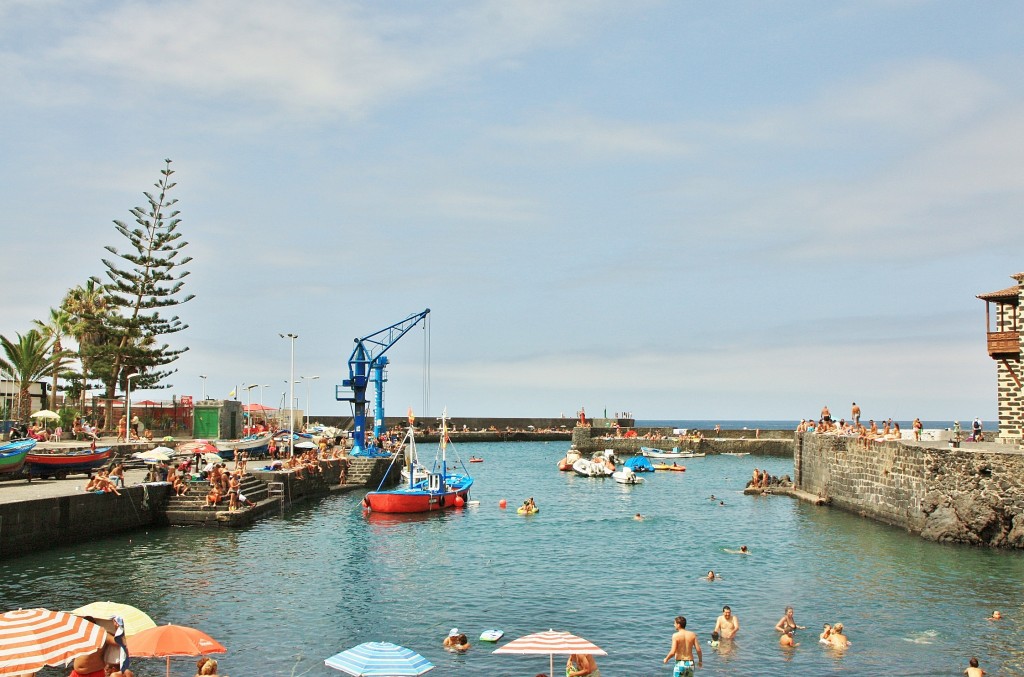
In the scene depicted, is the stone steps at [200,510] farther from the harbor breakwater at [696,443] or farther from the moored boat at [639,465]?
the harbor breakwater at [696,443]

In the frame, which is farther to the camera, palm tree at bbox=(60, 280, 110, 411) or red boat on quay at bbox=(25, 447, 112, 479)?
palm tree at bbox=(60, 280, 110, 411)

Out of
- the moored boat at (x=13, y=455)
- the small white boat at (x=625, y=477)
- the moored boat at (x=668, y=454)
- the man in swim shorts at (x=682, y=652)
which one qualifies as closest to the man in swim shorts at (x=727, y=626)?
the man in swim shorts at (x=682, y=652)

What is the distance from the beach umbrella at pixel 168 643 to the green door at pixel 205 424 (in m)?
55.8

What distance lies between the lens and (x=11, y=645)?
1177 centimetres

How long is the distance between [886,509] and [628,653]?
74.4 ft

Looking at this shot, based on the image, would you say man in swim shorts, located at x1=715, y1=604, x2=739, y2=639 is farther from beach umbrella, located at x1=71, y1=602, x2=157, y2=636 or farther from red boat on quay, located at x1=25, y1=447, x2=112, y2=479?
red boat on quay, located at x1=25, y1=447, x2=112, y2=479

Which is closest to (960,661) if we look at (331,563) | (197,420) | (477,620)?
(477,620)

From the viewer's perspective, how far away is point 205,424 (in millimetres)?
67438

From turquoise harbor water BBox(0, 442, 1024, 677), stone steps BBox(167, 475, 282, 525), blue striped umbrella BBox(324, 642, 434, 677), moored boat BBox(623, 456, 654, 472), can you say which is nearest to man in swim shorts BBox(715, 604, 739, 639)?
turquoise harbor water BBox(0, 442, 1024, 677)

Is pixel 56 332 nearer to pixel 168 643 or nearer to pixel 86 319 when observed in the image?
pixel 86 319

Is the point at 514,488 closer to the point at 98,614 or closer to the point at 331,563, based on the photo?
the point at 331,563

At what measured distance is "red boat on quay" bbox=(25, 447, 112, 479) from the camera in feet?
122

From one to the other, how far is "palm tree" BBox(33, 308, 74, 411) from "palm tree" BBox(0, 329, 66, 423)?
29.0 inches

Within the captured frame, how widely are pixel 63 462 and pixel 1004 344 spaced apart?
44749 mm
